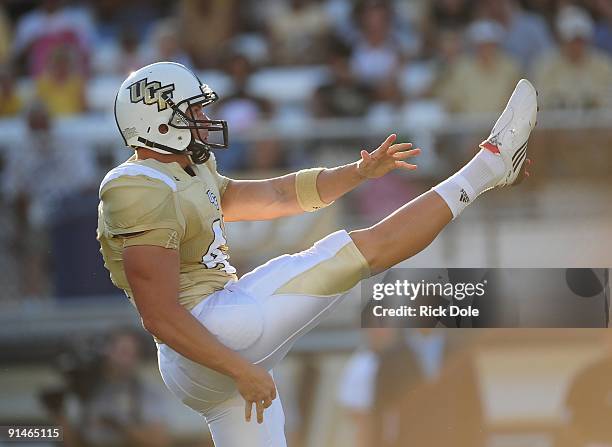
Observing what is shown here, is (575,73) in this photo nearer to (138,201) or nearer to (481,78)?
(481,78)

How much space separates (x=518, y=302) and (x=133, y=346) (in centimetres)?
181

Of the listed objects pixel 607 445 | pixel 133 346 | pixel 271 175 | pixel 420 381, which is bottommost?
pixel 607 445

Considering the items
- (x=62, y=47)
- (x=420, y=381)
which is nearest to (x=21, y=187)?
(x=62, y=47)

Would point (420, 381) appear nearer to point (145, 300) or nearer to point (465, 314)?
point (465, 314)

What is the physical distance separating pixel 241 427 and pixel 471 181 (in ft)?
2.73

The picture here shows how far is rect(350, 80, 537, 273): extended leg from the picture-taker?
2.84 meters

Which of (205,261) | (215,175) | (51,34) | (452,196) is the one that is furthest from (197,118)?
(51,34)

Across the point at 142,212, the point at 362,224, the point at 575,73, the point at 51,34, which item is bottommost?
the point at 142,212

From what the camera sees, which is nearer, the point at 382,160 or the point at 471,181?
the point at 471,181

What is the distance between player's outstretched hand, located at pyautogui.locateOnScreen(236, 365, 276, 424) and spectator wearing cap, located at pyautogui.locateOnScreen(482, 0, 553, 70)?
11.5ft

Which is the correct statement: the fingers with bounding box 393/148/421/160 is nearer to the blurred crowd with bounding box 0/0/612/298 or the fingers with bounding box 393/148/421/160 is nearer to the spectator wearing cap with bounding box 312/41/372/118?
the blurred crowd with bounding box 0/0/612/298

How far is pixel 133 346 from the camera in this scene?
502 centimetres

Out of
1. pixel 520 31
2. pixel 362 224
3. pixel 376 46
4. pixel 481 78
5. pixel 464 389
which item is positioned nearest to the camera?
pixel 464 389

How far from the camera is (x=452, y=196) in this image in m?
2.91
